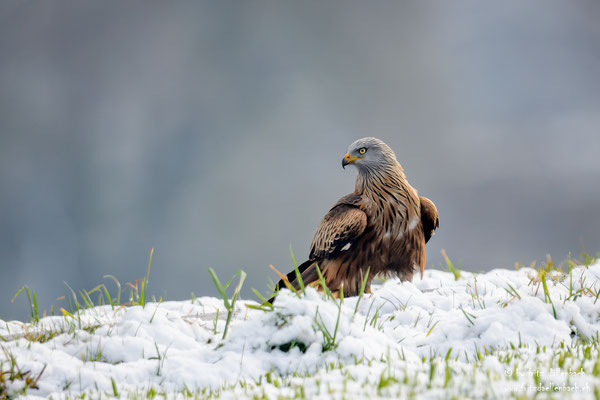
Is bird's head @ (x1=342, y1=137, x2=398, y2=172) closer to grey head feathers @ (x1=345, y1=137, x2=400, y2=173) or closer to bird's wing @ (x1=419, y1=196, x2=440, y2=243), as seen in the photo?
grey head feathers @ (x1=345, y1=137, x2=400, y2=173)

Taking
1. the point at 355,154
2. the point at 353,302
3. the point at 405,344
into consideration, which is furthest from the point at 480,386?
the point at 355,154

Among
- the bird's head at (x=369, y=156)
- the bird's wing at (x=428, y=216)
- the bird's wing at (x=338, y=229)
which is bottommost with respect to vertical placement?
the bird's wing at (x=338, y=229)

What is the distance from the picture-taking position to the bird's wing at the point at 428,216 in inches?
268

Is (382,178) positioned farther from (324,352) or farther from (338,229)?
(324,352)

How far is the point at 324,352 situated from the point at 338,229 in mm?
3045

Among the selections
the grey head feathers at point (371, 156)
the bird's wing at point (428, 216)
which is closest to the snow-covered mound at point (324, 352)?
the bird's wing at point (428, 216)

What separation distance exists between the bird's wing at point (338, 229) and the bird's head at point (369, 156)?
672mm

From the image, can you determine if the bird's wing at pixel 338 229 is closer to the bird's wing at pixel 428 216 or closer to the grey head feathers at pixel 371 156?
the grey head feathers at pixel 371 156

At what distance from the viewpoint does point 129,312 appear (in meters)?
4.12

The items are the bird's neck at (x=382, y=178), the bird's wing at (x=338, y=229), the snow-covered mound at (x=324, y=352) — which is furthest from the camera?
the bird's neck at (x=382, y=178)

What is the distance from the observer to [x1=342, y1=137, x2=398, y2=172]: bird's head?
6.73 m

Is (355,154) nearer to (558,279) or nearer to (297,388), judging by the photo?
(558,279)

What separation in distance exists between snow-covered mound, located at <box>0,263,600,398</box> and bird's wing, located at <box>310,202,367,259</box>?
187 cm

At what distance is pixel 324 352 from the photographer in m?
3.21
